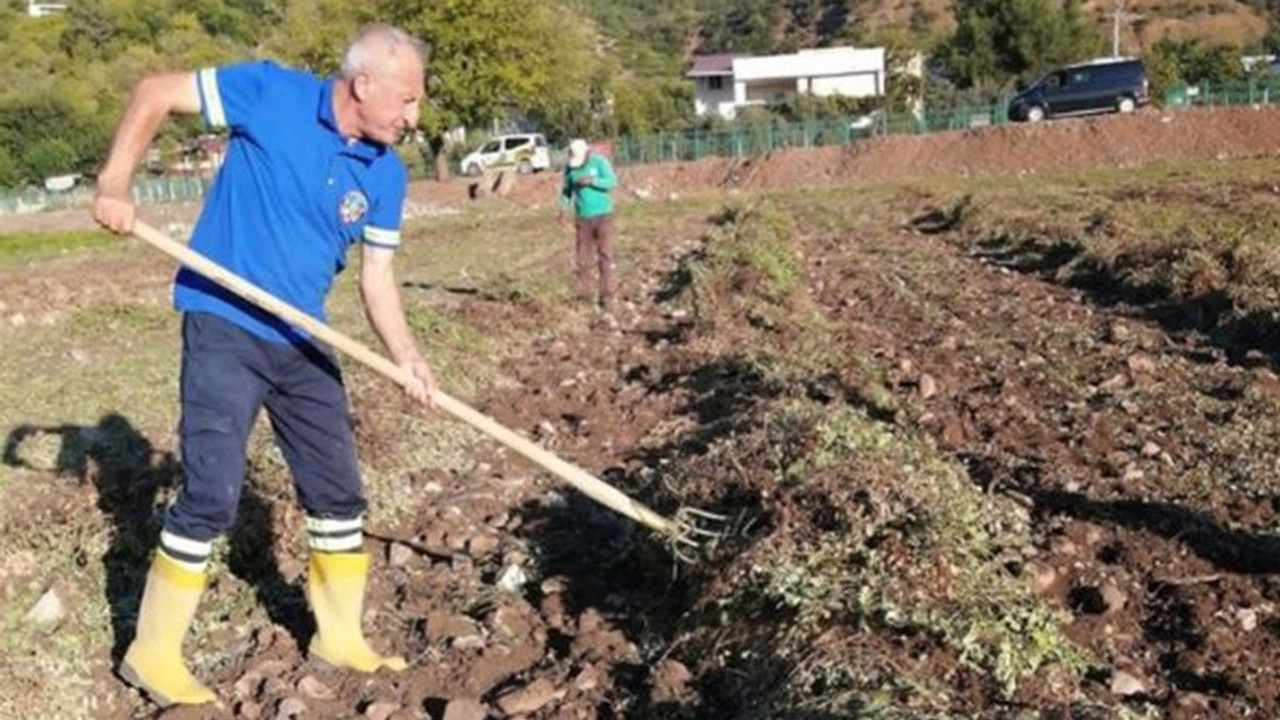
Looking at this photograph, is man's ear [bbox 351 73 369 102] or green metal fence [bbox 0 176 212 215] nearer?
man's ear [bbox 351 73 369 102]

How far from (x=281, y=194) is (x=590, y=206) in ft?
26.5

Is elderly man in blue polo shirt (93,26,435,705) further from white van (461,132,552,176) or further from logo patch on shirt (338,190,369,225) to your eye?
white van (461,132,552,176)

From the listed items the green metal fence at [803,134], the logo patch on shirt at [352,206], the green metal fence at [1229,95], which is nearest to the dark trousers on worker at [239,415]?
the logo patch on shirt at [352,206]

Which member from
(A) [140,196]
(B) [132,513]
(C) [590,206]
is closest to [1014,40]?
(A) [140,196]

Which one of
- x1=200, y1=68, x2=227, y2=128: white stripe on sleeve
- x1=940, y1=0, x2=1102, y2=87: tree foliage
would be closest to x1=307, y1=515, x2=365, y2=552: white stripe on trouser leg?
x1=200, y1=68, x2=227, y2=128: white stripe on sleeve

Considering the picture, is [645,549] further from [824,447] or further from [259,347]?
[259,347]

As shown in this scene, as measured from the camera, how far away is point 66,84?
7669 centimetres

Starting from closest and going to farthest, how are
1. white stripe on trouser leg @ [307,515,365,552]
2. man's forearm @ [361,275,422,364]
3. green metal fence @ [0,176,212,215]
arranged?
1. man's forearm @ [361,275,422,364]
2. white stripe on trouser leg @ [307,515,365,552]
3. green metal fence @ [0,176,212,215]

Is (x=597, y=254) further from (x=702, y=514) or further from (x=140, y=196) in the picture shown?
(x=140, y=196)

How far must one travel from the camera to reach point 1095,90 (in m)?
35.1

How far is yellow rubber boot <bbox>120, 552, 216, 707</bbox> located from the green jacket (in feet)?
26.4

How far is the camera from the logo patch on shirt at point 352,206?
12.5ft

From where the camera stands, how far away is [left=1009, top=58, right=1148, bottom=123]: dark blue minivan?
1378 inches

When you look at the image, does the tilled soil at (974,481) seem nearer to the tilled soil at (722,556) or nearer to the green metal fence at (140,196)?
the tilled soil at (722,556)
